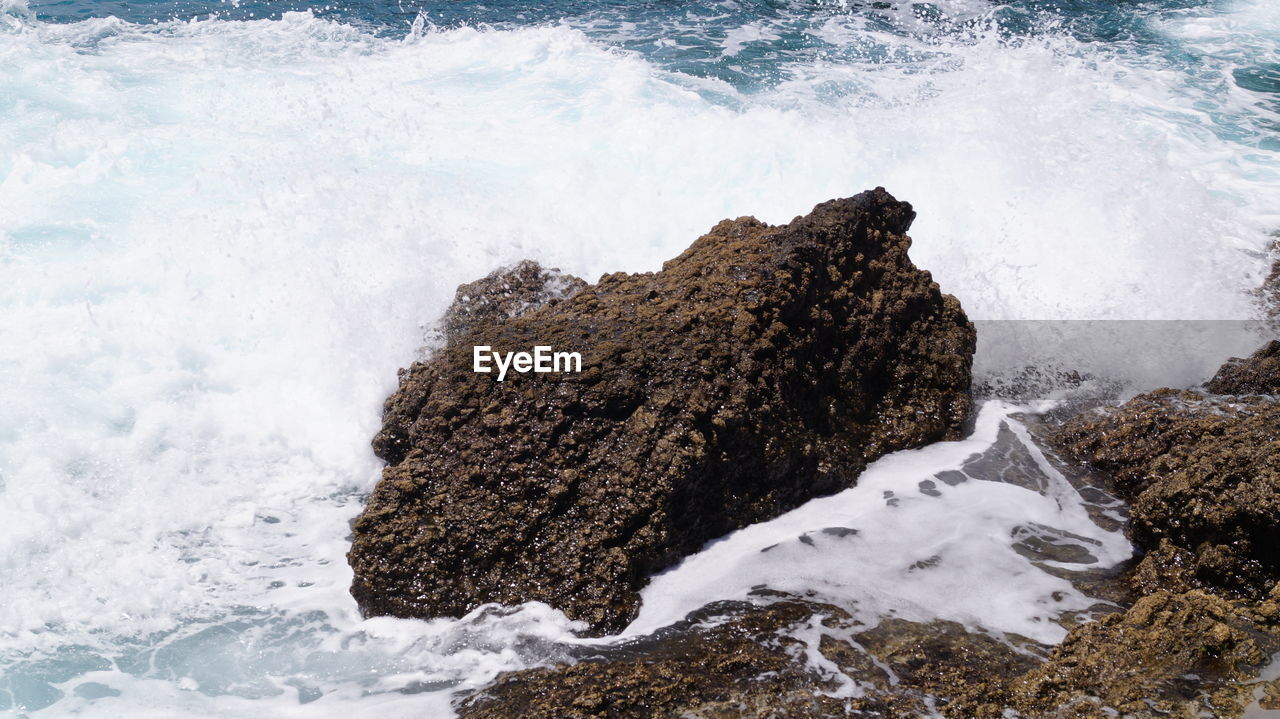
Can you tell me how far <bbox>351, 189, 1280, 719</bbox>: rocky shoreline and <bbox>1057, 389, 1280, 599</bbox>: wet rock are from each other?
1 centimetres

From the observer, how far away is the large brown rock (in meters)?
3.96

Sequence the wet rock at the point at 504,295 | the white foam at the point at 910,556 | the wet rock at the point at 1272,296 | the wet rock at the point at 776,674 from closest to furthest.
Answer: the wet rock at the point at 776,674 → the white foam at the point at 910,556 → the wet rock at the point at 504,295 → the wet rock at the point at 1272,296

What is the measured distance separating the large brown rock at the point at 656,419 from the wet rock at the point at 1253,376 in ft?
5.19

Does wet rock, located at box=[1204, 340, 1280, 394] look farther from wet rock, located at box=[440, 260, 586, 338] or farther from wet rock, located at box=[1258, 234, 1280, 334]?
wet rock, located at box=[440, 260, 586, 338]

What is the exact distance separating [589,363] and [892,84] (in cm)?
723

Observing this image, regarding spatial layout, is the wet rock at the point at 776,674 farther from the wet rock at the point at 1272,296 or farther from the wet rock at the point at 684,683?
the wet rock at the point at 1272,296

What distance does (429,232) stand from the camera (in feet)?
22.4

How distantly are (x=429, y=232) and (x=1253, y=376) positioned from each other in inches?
220

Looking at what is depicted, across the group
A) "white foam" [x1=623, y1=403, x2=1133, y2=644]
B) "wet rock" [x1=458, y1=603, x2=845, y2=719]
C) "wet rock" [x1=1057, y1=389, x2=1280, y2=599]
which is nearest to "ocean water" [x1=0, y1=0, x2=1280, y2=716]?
"white foam" [x1=623, y1=403, x2=1133, y2=644]

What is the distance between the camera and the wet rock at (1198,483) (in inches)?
149

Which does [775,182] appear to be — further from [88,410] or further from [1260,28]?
[1260,28]

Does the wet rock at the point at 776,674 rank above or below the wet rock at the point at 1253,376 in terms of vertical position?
below

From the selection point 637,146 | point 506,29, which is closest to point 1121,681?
point 637,146

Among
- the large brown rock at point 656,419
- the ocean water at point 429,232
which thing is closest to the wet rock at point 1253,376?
the ocean water at point 429,232
